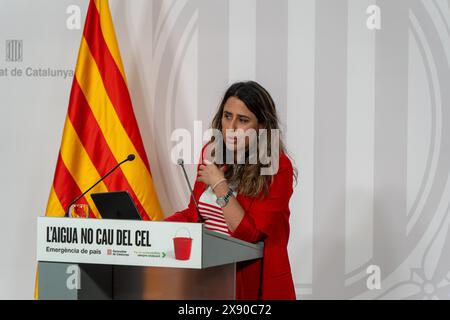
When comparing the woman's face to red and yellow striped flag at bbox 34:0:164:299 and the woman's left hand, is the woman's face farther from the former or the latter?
red and yellow striped flag at bbox 34:0:164:299

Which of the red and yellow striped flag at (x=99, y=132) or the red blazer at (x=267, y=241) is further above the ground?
the red and yellow striped flag at (x=99, y=132)

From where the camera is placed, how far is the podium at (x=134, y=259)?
1674mm

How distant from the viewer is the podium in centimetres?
167

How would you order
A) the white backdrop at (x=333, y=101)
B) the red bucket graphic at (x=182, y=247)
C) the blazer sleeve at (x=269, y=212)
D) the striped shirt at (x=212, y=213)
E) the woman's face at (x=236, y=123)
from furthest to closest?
1. the white backdrop at (x=333, y=101)
2. the woman's face at (x=236, y=123)
3. the striped shirt at (x=212, y=213)
4. the blazer sleeve at (x=269, y=212)
5. the red bucket graphic at (x=182, y=247)

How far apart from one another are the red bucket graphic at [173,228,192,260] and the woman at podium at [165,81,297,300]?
450mm

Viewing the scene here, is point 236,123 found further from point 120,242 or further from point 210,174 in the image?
point 120,242

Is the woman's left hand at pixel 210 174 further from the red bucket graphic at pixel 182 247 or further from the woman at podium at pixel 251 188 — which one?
the red bucket graphic at pixel 182 247

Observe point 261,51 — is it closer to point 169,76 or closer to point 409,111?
point 169,76

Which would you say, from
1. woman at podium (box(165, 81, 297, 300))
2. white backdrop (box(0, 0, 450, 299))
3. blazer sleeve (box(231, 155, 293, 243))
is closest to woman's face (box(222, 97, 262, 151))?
woman at podium (box(165, 81, 297, 300))

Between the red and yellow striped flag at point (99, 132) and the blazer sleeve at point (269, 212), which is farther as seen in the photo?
the red and yellow striped flag at point (99, 132)

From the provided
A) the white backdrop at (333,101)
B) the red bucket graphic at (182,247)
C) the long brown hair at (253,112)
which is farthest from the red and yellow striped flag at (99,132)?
the red bucket graphic at (182,247)

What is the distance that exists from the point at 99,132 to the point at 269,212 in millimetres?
1329

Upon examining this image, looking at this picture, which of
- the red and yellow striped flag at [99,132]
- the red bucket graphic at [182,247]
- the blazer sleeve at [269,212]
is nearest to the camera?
the red bucket graphic at [182,247]

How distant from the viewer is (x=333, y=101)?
3416mm
